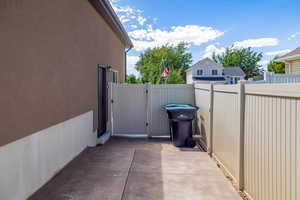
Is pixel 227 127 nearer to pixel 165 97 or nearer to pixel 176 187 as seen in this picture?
pixel 176 187

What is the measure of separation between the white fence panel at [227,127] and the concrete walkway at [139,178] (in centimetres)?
27

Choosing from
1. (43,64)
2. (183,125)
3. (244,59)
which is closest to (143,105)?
(183,125)

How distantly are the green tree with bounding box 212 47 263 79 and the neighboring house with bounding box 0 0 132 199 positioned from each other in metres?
45.4

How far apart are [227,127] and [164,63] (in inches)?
1189

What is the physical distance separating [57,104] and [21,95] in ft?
3.82

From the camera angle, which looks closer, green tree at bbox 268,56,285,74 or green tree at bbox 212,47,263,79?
green tree at bbox 268,56,285,74

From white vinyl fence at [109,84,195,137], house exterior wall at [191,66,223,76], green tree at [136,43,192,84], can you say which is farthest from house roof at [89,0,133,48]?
house exterior wall at [191,66,223,76]

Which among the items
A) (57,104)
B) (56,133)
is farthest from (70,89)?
(56,133)

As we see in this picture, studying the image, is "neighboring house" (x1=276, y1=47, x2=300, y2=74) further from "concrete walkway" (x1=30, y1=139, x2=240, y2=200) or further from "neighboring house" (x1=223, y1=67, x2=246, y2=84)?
"neighboring house" (x1=223, y1=67, x2=246, y2=84)

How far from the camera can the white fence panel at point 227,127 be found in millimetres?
3764

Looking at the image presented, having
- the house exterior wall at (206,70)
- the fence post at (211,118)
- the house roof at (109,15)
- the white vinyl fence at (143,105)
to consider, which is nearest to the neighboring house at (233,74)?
the house exterior wall at (206,70)

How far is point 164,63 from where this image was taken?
34.0 m

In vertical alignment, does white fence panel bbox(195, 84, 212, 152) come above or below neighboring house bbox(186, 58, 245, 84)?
below

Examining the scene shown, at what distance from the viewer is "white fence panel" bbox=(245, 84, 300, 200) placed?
7.12 feet
